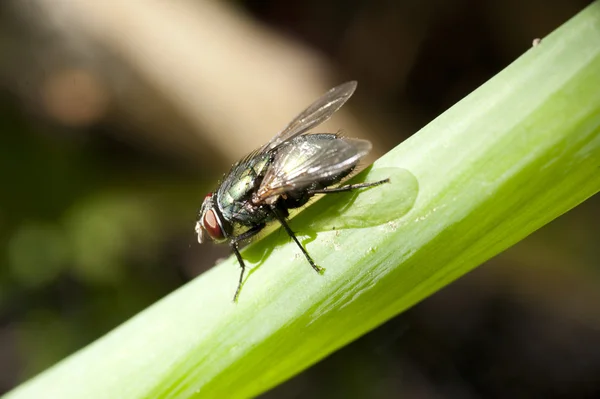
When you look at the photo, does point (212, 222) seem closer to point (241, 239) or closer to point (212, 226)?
point (212, 226)

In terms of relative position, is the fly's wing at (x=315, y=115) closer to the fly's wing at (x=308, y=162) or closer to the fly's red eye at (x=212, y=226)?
the fly's wing at (x=308, y=162)

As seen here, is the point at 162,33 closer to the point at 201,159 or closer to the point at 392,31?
the point at 201,159

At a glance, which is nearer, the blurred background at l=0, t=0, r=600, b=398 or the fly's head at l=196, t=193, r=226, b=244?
the fly's head at l=196, t=193, r=226, b=244

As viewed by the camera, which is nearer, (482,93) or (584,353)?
(482,93)

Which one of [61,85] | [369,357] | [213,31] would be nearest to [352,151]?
[369,357]

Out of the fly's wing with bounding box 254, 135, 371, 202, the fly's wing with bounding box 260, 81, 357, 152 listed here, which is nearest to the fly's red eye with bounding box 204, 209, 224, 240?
the fly's wing with bounding box 254, 135, 371, 202

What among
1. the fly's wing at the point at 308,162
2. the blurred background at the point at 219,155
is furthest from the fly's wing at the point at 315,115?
the blurred background at the point at 219,155

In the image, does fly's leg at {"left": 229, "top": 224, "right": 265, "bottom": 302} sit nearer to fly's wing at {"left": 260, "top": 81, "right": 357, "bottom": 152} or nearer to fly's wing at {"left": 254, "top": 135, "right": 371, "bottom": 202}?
→ fly's wing at {"left": 254, "top": 135, "right": 371, "bottom": 202}
